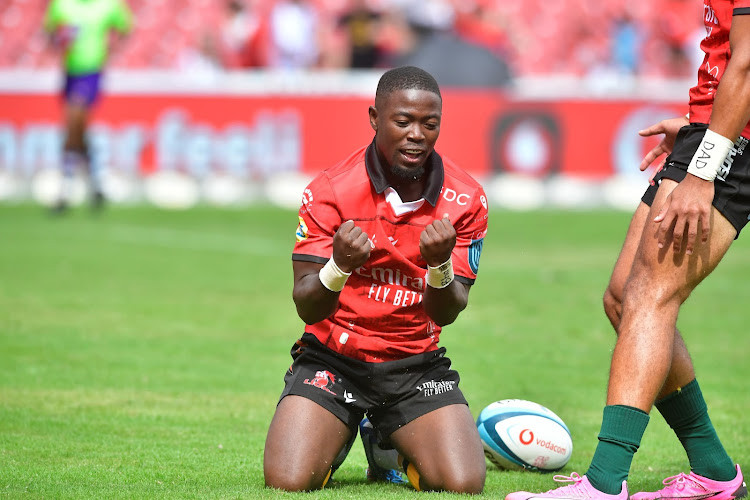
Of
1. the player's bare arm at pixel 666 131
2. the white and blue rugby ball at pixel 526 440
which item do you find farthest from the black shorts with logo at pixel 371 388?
the player's bare arm at pixel 666 131

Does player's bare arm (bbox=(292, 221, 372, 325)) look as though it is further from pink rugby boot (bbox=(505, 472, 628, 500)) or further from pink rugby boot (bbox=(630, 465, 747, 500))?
pink rugby boot (bbox=(630, 465, 747, 500))

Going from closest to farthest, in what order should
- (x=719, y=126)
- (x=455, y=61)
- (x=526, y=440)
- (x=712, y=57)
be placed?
(x=719, y=126), (x=712, y=57), (x=526, y=440), (x=455, y=61)

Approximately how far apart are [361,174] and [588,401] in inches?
101

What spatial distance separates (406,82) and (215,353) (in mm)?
3870

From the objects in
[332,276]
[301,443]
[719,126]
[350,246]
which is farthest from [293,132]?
[719,126]

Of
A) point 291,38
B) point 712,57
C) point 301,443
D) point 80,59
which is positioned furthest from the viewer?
point 291,38

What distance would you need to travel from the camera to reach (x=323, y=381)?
5.10 m

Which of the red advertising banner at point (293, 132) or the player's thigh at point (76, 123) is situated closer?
the player's thigh at point (76, 123)

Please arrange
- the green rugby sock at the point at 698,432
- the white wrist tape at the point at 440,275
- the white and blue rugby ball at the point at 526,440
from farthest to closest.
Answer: the white and blue rugby ball at the point at 526,440 < the green rugby sock at the point at 698,432 < the white wrist tape at the point at 440,275

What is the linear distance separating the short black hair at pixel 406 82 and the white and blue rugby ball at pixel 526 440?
1.62m

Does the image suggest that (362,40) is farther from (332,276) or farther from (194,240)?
(332,276)

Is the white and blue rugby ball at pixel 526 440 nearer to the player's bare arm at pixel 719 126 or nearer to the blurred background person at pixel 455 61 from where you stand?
the player's bare arm at pixel 719 126

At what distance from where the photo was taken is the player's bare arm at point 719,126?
4129 mm

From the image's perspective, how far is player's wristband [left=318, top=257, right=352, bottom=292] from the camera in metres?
4.66
